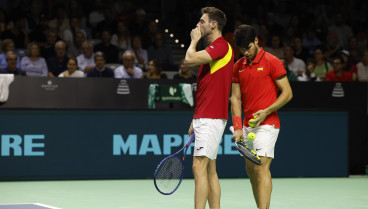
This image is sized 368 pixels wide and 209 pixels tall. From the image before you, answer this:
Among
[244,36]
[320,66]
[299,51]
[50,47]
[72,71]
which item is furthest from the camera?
[299,51]

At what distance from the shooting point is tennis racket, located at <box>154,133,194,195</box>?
6.47m

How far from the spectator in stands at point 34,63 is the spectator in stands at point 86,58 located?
0.88 metres

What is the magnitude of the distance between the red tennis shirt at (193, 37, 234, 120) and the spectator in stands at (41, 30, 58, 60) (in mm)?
8824

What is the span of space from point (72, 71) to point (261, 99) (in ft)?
23.6

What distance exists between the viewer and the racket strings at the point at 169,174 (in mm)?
6488

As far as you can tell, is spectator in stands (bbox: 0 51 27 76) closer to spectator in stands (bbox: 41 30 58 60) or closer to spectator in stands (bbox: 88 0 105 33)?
spectator in stands (bbox: 41 30 58 60)

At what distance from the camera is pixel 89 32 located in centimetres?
1669

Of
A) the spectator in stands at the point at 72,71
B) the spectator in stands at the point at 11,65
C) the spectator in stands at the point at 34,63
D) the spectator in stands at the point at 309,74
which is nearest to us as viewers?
the spectator in stands at the point at 11,65

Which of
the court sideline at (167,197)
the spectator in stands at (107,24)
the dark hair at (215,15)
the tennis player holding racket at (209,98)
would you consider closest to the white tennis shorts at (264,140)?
the tennis player holding racket at (209,98)

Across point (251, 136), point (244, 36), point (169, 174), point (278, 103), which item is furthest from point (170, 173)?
point (244, 36)

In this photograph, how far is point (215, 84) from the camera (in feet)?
20.7

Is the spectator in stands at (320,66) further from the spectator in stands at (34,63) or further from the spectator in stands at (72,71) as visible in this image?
the spectator in stands at (34,63)

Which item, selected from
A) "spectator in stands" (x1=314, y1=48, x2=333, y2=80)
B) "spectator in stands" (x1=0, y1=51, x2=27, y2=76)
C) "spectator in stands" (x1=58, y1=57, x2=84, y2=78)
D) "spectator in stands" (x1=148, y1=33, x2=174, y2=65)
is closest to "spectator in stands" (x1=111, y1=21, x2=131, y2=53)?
"spectator in stands" (x1=148, y1=33, x2=174, y2=65)

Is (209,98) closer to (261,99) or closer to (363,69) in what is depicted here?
(261,99)
